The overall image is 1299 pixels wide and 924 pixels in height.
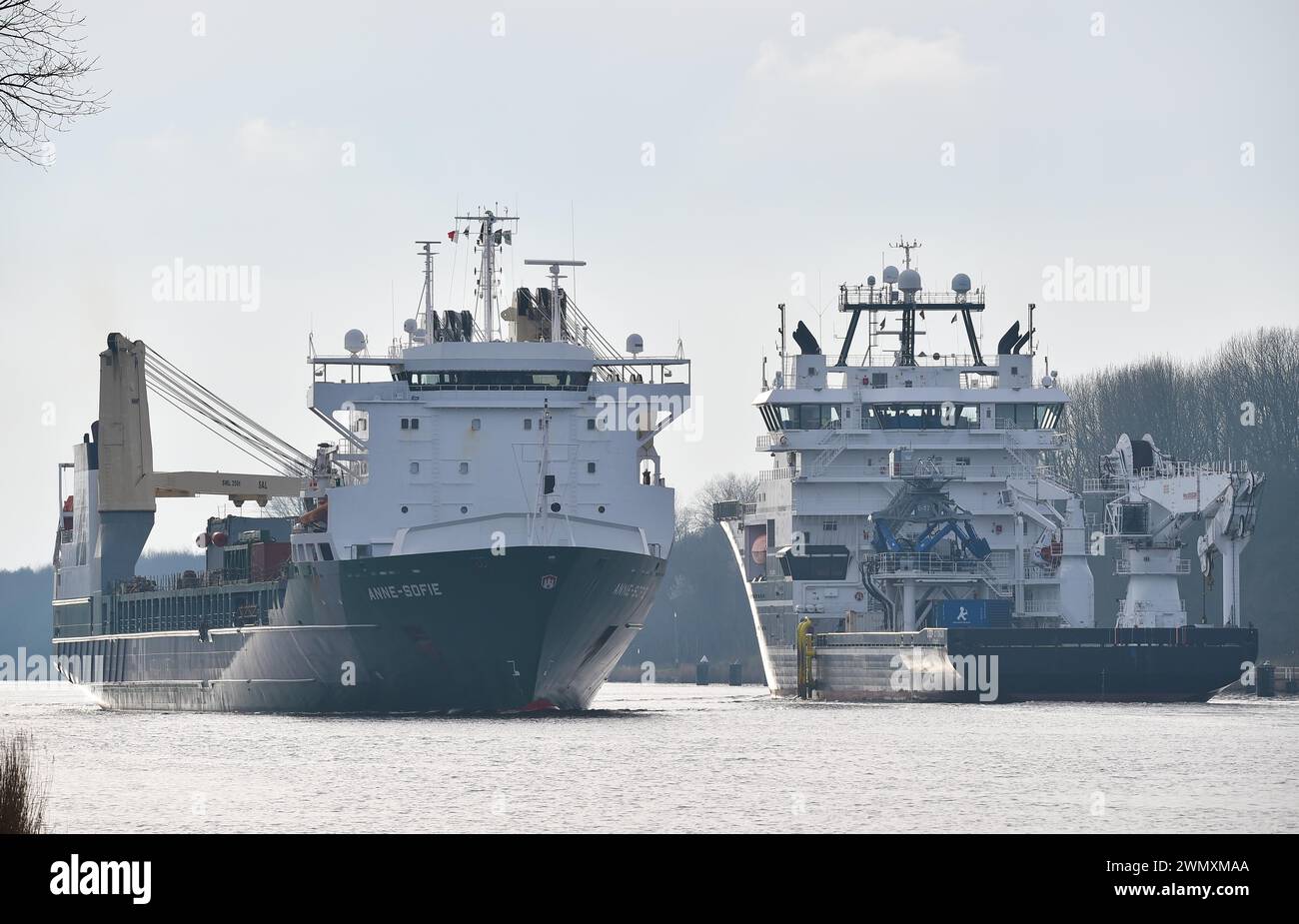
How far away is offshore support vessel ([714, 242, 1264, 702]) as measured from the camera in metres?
74.9

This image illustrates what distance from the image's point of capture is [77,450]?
85.8 metres

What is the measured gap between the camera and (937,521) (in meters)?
80.3

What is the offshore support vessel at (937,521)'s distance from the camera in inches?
2948

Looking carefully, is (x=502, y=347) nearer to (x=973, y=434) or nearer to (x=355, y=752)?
(x=355, y=752)

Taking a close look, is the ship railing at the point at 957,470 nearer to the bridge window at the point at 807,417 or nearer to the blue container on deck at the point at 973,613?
the bridge window at the point at 807,417

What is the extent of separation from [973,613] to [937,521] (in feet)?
16.4

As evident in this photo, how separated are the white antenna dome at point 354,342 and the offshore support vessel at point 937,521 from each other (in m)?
22.0

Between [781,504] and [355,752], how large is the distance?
134 feet

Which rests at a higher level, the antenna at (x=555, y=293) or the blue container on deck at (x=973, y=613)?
the antenna at (x=555, y=293)

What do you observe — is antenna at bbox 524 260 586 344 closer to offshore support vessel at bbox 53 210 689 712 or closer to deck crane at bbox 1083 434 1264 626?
offshore support vessel at bbox 53 210 689 712

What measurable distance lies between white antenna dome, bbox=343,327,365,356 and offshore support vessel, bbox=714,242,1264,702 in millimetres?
21998

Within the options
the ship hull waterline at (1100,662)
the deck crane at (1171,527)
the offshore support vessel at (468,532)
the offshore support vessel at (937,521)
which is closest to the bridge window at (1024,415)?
the offshore support vessel at (937,521)
